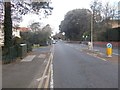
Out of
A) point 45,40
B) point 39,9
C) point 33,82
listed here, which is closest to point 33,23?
point 45,40

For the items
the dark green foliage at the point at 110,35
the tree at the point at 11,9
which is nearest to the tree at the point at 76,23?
the dark green foliage at the point at 110,35

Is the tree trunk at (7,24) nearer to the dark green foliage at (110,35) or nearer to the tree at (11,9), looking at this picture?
the tree at (11,9)

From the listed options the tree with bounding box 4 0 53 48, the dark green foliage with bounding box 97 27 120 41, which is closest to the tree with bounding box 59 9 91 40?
the dark green foliage with bounding box 97 27 120 41

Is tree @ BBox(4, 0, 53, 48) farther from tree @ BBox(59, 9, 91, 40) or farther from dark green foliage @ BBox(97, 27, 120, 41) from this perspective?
tree @ BBox(59, 9, 91, 40)

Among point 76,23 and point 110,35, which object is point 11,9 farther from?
point 76,23

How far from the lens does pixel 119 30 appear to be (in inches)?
2785

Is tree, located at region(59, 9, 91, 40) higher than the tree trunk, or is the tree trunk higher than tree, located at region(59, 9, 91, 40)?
tree, located at region(59, 9, 91, 40)

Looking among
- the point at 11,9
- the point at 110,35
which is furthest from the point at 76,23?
the point at 11,9

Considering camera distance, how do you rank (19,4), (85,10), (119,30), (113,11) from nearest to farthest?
(19,4) < (119,30) < (113,11) < (85,10)

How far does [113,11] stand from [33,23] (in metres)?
22.3

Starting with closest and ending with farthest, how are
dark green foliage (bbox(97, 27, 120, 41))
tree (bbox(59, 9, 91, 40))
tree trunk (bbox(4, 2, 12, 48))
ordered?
tree trunk (bbox(4, 2, 12, 48)) → dark green foliage (bbox(97, 27, 120, 41)) → tree (bbox(59, 9, 91, 40))

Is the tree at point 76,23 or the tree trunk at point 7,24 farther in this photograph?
the tree at point 76,23

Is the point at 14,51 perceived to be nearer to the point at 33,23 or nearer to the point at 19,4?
the point at 19,4

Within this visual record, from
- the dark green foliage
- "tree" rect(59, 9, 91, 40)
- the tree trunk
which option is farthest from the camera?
"tree" rect(59, 9, 91, 40)
